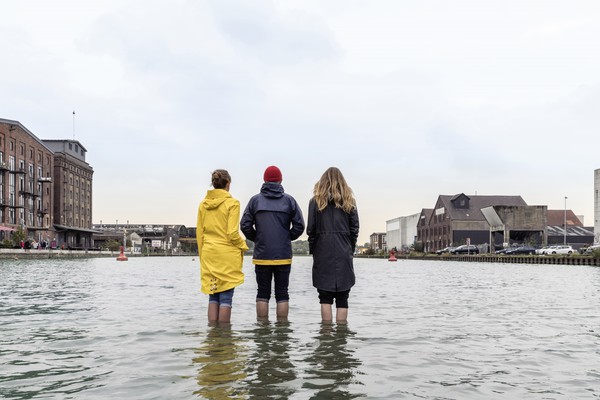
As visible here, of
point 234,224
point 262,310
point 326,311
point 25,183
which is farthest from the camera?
point 25,183

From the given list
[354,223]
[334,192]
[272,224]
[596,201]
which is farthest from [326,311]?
[596,201]

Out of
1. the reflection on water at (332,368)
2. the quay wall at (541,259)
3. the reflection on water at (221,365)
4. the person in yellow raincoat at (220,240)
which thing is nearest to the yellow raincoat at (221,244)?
the person in yellow raincoat at (220,240)

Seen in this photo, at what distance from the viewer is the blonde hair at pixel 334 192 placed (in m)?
8.28

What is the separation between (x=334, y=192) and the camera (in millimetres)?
8297

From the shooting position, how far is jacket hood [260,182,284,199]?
8648 mm

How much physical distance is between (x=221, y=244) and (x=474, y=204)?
377 feet

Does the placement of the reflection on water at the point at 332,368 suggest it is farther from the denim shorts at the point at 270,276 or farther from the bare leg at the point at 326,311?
the denim shorts at the point at 270,276

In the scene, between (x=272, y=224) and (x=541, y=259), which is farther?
(x=541, y=259)

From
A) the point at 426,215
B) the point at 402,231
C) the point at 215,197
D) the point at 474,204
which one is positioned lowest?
the point at 402,231

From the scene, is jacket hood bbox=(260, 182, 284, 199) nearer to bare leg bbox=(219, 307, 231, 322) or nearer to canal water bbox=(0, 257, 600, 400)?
bare leg bbox=(219, 307, 231, 322)

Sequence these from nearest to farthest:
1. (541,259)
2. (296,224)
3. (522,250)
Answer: (296,224) → (541,259) → (522,250)

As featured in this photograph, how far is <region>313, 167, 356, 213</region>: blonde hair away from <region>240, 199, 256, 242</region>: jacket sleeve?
98cm

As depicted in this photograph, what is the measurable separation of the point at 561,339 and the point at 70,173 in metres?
117

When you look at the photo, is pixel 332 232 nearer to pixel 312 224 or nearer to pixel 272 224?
pixel 312 224
